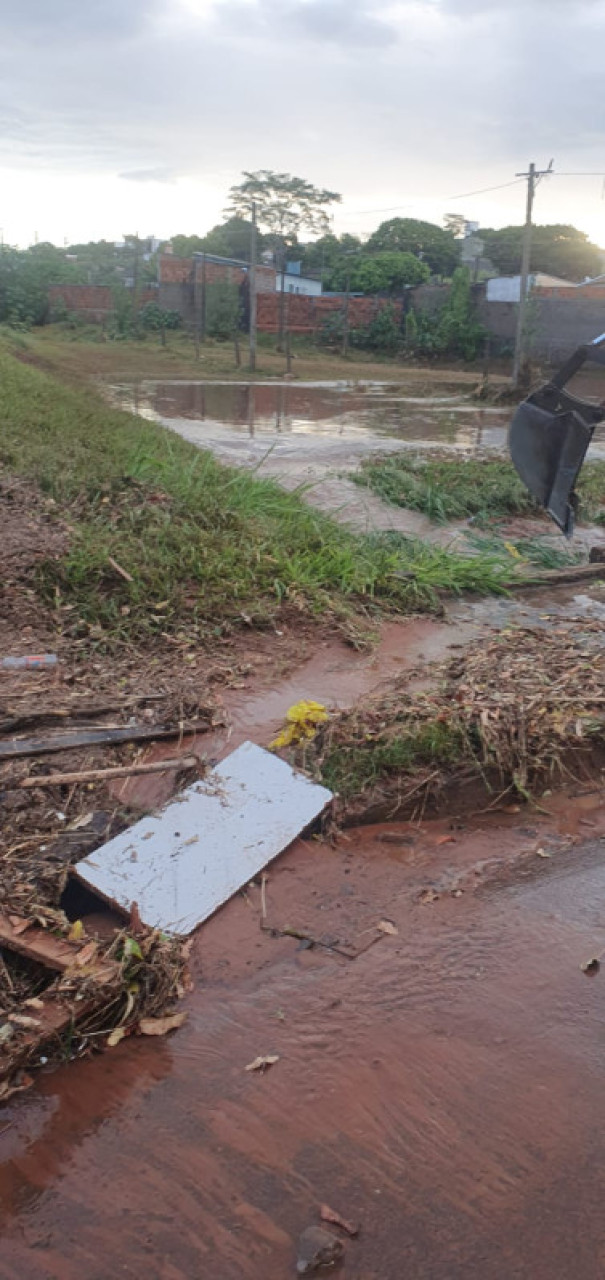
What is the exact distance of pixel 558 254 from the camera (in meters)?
42.6

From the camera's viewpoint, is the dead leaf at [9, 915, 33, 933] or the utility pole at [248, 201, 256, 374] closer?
the dead leaf at [9, 915, 33, 933]

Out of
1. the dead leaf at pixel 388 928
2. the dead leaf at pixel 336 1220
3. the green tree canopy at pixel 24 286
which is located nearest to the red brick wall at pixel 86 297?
the green tree canopy at pixel 24 286

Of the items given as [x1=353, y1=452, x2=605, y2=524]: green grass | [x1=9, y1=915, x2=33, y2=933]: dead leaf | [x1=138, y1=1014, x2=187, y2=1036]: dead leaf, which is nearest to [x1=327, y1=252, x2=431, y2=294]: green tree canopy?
[x1=353, y1=452, x2=605, y2=524]: green grass

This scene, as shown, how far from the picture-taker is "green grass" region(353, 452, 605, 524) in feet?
31.3

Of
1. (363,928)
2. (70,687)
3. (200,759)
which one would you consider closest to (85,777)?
(200,759)

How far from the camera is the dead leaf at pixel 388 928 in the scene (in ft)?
10.8

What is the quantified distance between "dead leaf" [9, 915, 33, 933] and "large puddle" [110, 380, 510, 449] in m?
11.6

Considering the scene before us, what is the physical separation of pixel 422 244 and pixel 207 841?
44.7 m

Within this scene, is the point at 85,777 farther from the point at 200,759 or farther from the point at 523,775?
the point at 523,775

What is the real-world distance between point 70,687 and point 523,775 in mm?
2191

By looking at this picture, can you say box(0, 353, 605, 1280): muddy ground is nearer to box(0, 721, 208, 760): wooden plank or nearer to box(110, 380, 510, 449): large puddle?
box(0, 721, 208, 760): wooden plank

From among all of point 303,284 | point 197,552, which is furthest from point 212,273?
point 197,552

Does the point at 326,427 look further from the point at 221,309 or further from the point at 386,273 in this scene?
the point at 386,273

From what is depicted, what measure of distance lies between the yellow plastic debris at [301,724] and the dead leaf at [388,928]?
1126mm
